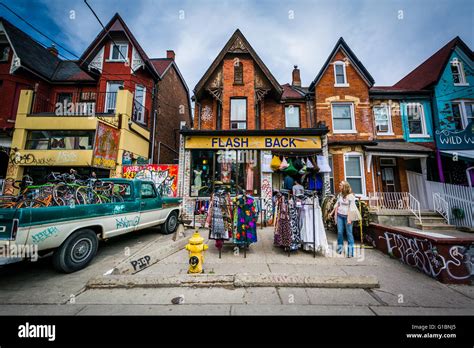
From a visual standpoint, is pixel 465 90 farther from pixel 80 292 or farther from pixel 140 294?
pixel 80 292

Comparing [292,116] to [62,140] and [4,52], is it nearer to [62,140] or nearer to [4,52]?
[62,140]

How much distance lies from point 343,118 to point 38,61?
23708 millimetres

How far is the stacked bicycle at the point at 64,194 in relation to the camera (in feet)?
13.6

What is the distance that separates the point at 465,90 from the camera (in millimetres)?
11445

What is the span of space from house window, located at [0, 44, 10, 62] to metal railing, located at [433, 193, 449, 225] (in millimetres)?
28969

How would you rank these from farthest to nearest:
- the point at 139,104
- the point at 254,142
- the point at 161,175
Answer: the point at 139,104 → the point at 161,175 → the point at 254,142

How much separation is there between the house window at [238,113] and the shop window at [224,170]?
2.35 metres

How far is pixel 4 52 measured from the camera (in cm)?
1349

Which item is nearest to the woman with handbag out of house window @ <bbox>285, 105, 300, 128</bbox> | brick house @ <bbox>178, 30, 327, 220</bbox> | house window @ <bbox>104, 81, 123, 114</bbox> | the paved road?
the paved road

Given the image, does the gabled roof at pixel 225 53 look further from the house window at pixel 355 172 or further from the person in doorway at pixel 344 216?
the person in doorway at pixel 344 216

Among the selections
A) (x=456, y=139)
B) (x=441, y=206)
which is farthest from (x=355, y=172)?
(x=456, y=139)

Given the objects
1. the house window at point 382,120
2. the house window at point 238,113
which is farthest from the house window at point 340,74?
the house window at point 238,113

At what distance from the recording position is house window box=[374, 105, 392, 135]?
37.9 ft

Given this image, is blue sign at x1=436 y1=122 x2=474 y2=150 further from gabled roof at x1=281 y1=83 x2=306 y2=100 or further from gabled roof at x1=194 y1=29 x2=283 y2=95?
gabled roof at x1=194 y1=29 x2=283 y2=95
